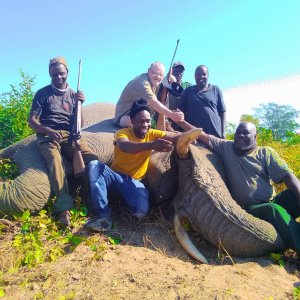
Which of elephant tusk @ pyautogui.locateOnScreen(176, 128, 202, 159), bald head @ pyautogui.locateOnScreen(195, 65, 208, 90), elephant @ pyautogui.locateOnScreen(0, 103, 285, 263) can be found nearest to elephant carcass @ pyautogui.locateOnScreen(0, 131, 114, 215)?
elephant @ pyautogui.locateOnScreen(0, 103, 285, 263)

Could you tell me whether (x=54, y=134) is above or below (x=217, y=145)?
above

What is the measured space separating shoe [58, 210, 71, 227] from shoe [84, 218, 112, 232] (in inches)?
8.0

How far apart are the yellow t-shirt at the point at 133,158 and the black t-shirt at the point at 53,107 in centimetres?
86

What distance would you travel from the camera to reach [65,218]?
422 cm

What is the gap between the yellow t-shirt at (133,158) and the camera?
4.33 meters

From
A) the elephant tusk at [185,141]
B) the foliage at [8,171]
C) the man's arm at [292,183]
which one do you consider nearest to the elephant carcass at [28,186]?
the foliage at [8,171]

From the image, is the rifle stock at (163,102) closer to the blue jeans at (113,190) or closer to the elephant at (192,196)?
the elephant at (192,196)

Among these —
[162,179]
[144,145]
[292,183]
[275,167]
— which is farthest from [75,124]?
[292,183]

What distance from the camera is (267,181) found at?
4344 millimetres

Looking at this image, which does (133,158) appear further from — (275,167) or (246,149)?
(275,167)

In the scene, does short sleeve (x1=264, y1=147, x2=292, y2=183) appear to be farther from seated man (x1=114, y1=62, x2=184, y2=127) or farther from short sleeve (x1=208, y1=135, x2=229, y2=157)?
seated man (x1=114, y1=62, x2=184, y2=127)

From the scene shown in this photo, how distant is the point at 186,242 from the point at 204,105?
89.1 inches

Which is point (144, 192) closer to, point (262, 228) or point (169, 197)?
point (169, 197)

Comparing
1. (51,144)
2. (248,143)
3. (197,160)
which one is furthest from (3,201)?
(248,143)
